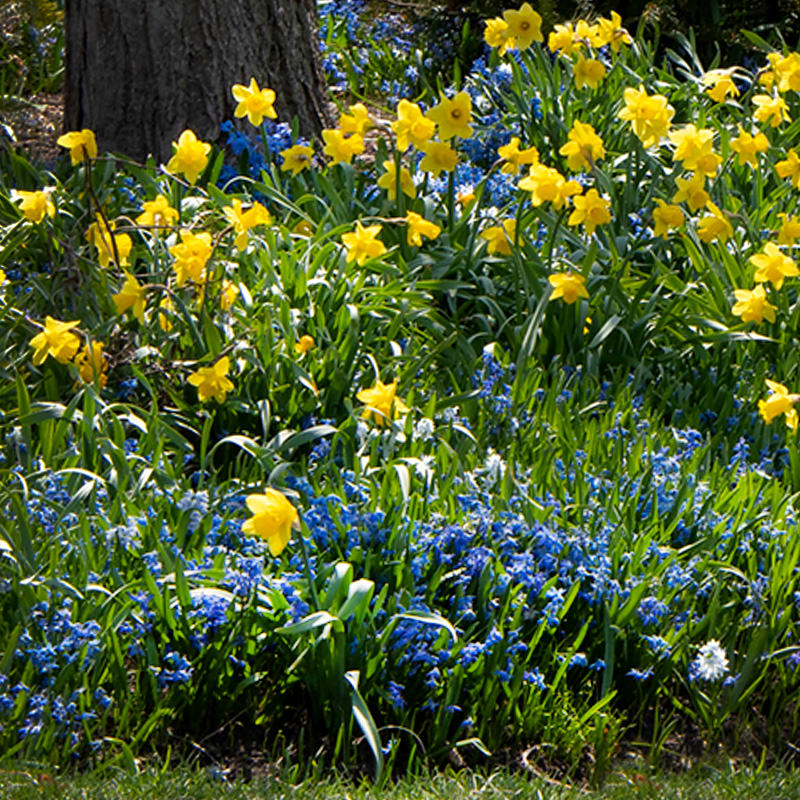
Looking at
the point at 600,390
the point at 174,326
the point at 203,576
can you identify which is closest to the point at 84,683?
the point at 203,576

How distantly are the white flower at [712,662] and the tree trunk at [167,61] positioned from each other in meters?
2.94

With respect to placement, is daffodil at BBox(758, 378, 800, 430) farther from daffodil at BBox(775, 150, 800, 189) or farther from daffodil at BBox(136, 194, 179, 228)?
daffodil at BBox(136, 194, 179, 228)

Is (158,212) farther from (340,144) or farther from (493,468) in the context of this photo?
(493,468)

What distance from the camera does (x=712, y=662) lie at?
2.31 meters

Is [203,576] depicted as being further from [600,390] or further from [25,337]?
[600,390]

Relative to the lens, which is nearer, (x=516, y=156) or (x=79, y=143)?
(x=79, y=143)

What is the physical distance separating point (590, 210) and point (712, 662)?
1470 mm

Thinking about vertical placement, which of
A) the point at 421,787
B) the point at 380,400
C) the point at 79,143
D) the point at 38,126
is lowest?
the point at 421,787

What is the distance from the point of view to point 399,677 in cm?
234

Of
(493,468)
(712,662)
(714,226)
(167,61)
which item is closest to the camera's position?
(712,662)

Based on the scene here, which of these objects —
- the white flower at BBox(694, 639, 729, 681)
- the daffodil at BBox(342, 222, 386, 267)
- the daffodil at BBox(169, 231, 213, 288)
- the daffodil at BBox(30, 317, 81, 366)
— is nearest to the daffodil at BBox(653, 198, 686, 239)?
the daffodil at BBox(342, 222, 386, 267)

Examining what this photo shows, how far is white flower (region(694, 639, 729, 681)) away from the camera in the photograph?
230 centimetres

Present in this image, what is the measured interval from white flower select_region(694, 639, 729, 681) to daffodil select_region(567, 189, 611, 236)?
1.39 meters

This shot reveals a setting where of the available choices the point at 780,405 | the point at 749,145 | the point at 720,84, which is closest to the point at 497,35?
the point at 720,84
